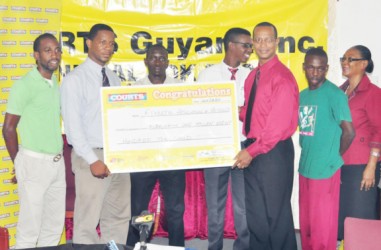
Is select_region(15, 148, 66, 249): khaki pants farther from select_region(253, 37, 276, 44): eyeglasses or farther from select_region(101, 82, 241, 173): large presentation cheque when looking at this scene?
select_region(253, 37, 276, 44): eyeglasses

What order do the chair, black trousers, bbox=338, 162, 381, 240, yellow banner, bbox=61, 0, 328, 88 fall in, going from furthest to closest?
yellow banner, bbox=61, 0, 328, 88
black trousers, bbox=338, 162, 381, 240
the chair

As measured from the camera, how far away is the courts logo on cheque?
4242 mm

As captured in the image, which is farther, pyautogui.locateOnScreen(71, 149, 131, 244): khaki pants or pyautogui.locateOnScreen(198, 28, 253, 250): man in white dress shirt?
pyautogui.locateOnScreen(198, 28, 253, 250): man in white dress shirt

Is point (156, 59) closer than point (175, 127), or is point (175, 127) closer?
point (175, 127)

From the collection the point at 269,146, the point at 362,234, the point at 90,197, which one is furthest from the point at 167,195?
the point at 362,234

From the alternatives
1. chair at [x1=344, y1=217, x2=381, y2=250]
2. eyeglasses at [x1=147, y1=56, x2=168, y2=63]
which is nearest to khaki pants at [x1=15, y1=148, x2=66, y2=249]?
eyeglasses at [x1=147, y1=56, x2=168, y2=63]

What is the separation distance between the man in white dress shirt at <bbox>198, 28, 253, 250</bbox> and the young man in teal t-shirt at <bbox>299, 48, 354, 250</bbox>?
68cm

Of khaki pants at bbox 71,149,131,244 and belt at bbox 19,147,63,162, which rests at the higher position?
belt at bbox 19,147,63,162

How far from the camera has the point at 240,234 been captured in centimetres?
486

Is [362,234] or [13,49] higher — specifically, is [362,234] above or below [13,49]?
below

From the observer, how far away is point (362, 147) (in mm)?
4371

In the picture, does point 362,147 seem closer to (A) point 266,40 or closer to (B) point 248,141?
(B) point 248,141

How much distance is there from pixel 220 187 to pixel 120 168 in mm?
1001

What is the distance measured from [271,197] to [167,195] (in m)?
0.99
